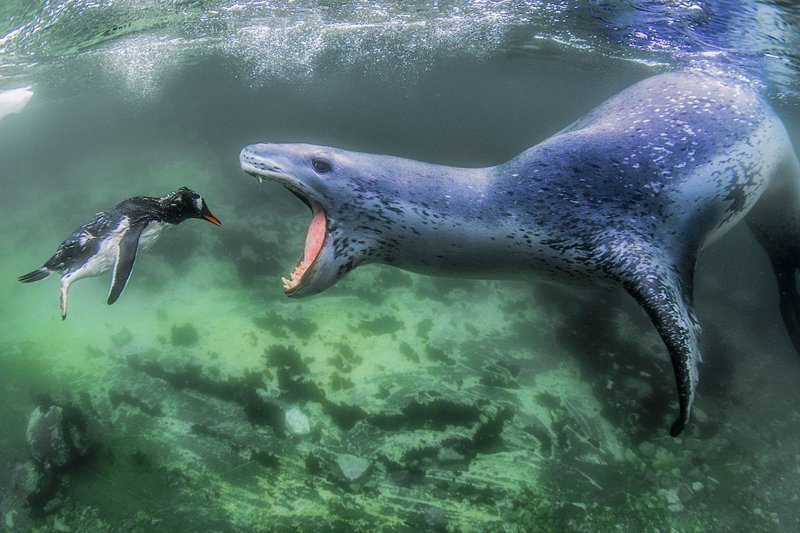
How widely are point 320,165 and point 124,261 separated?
2224 millimetres

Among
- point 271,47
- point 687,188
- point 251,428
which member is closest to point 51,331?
point 251,428

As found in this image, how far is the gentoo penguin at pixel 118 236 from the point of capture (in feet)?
13.1

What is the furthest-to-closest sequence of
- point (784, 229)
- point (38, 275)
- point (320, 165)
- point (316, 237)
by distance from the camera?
point (784, 229), point (38, 275), point (316, 237), point (320, 165)

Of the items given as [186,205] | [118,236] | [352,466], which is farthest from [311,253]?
[118,236]

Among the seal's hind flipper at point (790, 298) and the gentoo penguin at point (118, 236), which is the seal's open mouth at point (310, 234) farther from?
the seal's hind flipper at point (790, 298)

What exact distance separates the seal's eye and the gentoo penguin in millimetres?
1492

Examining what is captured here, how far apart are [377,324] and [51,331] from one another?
4379 millimetres

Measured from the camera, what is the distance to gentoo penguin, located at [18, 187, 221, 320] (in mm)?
3992

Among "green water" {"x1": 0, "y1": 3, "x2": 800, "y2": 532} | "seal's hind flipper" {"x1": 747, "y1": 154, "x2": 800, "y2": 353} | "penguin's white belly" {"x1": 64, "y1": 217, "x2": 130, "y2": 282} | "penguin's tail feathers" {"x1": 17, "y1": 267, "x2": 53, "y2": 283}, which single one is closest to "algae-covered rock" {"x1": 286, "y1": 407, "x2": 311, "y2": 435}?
"green water" {"x1": 0, "y1": 3, "x2": 800, "y2": 532}

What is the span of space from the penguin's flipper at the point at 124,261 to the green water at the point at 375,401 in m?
1.44

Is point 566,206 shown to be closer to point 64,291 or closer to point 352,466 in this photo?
point 352,466

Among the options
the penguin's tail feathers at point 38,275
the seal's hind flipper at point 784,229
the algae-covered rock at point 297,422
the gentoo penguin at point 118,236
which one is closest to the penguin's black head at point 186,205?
the gentoo penguin at point 118,236

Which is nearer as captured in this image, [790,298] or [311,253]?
[311,253]

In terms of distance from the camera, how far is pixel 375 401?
4.52 metres
